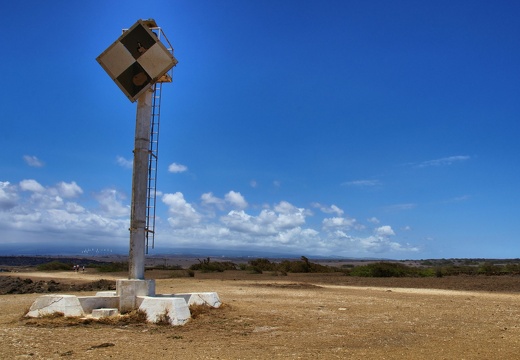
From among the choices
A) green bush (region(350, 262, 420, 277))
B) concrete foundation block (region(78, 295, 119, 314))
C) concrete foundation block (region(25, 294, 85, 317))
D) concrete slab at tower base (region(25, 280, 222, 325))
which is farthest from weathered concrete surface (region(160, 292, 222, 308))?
green bush (region(350, 262, 420, 277))

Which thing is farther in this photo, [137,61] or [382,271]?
[382,271]

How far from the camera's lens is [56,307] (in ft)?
39.6

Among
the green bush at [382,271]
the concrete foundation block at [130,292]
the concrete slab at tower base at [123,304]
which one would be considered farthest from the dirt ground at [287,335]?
the green bush at [382,271]

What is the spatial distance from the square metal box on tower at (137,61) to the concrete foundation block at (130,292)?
4.86 metres

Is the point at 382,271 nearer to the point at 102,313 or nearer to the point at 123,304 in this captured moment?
the point at 123,304

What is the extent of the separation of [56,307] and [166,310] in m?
2.71

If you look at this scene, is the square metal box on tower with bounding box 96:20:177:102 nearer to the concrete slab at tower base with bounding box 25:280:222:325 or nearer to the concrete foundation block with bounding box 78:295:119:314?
the concrete slab at tower base with bounding box 25:280:222:325

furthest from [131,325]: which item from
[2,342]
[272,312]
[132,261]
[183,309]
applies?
[272,312]

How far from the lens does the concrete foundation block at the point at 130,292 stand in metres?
12.8

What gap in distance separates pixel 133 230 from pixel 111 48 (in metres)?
4.88

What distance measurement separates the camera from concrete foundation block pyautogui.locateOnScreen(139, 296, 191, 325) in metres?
11.6

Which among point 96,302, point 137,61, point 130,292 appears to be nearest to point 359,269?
point 130,292

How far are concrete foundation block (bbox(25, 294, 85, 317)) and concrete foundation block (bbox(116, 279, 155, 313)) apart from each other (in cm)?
99

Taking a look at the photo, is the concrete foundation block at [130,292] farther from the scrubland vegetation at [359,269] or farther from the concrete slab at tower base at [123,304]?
the scrubland vegetation at [359,269]
